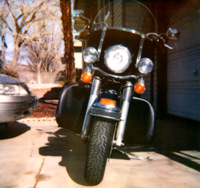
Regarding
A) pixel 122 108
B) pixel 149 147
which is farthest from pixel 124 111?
pixel 149 147

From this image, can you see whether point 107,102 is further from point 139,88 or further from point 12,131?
point 12,131

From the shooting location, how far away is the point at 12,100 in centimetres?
360

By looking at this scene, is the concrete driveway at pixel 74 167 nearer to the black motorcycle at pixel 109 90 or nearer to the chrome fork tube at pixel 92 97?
the black motorcycle at pixel 109 90

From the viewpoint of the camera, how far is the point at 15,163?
2.80 m

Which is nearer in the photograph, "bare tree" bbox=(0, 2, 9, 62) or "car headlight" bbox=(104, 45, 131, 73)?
"car headlight" bbox=(104, 45, 131, 73)

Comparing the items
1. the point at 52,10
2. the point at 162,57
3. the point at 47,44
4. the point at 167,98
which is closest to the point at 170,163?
the point at 167,98

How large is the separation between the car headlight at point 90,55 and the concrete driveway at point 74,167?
127 cm

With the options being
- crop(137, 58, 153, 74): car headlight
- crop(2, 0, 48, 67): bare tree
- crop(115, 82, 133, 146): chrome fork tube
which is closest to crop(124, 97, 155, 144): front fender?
crop(115, 82, 133, 146): chrome fork tube

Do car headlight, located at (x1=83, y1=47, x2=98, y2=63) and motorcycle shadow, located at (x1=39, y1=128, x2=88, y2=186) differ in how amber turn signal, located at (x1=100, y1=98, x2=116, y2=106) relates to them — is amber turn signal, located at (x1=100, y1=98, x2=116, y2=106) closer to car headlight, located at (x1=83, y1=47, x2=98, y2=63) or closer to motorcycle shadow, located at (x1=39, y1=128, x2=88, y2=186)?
car headlight, located at (x1=83, y1=47, x2=98, y2=63)

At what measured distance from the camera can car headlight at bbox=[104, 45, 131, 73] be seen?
7.75 feet

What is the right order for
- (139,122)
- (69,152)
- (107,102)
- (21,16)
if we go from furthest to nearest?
(21,16)
(69,152)
(139,122)
(107,102)

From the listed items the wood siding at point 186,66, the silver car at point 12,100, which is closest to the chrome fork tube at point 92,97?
the silver car at point 12,100

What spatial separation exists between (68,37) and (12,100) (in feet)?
12.8

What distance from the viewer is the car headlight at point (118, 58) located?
2.36 metres
